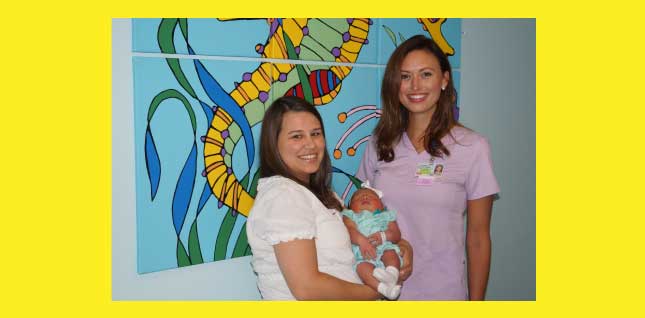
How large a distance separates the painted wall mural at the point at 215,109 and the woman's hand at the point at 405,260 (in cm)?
56

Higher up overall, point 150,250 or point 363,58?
point 363,58

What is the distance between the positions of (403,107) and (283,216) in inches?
41.2

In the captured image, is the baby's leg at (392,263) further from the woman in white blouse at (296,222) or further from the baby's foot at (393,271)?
the woman in white blouse at (296,222)

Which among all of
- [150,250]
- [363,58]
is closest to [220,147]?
[150,250]

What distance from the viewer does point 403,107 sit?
8.18ft

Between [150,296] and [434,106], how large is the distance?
1603mm

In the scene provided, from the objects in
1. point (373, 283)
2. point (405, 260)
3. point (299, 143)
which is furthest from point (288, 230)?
point (405, 260)

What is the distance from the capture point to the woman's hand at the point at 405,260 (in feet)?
7.23

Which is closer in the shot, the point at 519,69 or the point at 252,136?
the point at 252,136

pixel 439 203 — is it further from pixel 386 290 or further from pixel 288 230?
pixel 288 230

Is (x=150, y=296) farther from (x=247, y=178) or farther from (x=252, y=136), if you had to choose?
(x=252, y=136)

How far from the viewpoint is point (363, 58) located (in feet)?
8.96

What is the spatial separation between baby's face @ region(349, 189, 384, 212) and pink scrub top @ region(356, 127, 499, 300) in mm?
111

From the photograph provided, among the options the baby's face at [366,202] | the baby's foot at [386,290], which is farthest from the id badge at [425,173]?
the baby's foot at [386,290]
